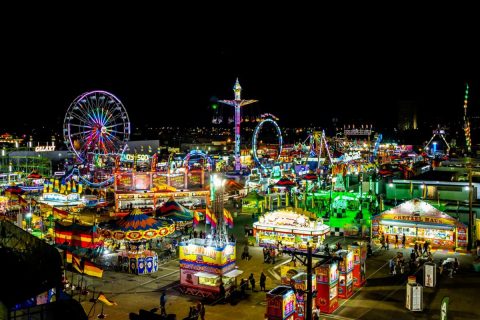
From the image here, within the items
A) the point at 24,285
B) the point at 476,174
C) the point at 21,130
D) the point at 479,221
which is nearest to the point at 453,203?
the point at 479,221

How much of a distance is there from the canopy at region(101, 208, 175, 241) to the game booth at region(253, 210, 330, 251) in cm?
643

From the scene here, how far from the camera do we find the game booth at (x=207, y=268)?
19500 mm

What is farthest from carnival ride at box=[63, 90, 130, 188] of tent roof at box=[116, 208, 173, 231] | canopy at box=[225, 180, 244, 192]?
tent roof at box=[116, 208, 173, 231]

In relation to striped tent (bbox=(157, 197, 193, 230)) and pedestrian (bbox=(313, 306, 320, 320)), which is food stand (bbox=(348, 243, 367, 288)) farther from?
striped tent (bbox=(157, 197, 193, 230))

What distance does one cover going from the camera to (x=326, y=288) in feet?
58.1

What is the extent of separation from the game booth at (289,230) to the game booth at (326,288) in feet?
28.3

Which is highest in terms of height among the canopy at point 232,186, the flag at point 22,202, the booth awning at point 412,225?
the flag at point 22,202

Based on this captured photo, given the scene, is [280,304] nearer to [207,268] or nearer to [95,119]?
[207,268]

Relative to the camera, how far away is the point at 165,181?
4069 cm

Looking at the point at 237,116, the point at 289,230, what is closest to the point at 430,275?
the point at 289,230

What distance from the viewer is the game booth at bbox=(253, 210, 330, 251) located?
2703 centimetres

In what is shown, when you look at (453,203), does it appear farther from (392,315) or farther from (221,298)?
(221,298)

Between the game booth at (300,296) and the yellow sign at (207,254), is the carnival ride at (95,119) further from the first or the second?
the game booth at (300,296)

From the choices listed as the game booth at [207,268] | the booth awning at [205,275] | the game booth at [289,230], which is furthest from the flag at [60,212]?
the booth awning at [205,275]
